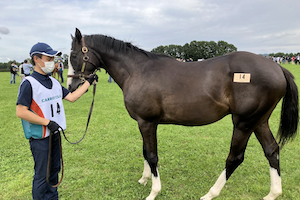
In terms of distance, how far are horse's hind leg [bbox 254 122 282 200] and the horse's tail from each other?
13.9 inches

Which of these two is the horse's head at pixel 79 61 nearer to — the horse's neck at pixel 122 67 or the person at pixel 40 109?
the horse's neck at pixel 122 67

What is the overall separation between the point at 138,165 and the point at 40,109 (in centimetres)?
236

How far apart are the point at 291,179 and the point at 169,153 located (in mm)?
2299

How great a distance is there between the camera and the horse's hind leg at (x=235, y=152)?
2645 mm

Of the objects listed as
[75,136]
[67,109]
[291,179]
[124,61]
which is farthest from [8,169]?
[291,179]

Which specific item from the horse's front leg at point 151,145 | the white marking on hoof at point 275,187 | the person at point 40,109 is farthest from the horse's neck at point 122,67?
the white marking on hoof at point 275,187

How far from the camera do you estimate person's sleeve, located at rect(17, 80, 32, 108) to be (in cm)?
197

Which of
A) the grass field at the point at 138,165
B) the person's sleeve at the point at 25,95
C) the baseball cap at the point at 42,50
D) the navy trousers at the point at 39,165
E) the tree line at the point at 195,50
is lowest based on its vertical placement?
the grass field at the point at 138,165

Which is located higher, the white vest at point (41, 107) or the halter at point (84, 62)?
the halter at point (84, 62)

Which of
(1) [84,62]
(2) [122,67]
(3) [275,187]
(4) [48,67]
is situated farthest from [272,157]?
(4) [48,67]

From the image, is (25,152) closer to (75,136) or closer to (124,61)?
(75,136)

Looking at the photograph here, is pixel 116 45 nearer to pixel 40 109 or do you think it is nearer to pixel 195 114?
pixel 40 109

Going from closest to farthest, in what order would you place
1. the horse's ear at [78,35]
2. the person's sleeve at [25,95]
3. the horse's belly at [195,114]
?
the person's sleeve at [25,95]
the horse's belly at [195,114]
the horse's ear at [78,35]

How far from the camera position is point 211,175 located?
11.5ft
